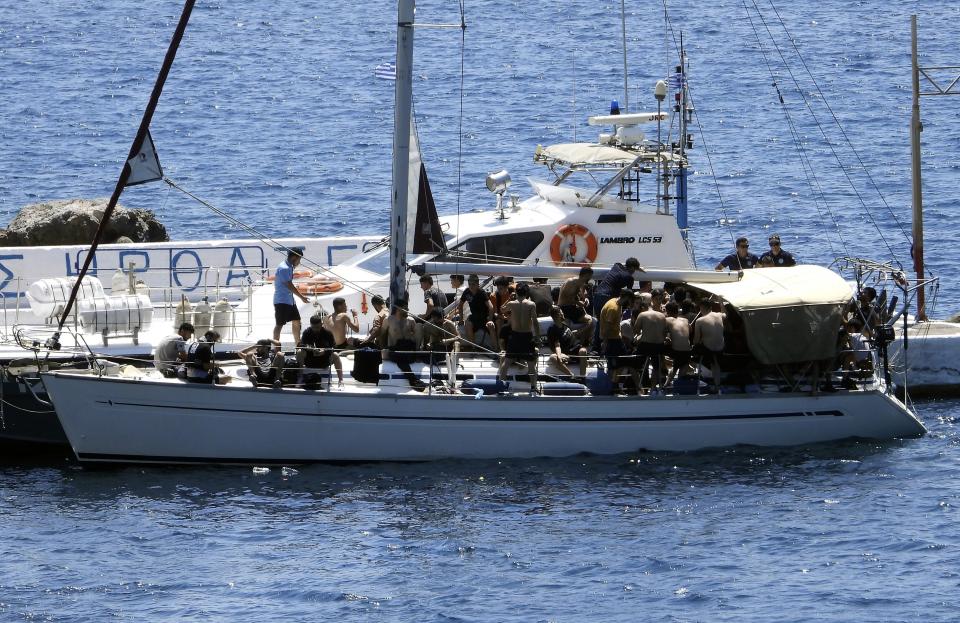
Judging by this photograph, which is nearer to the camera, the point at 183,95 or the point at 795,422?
the point at 795,422

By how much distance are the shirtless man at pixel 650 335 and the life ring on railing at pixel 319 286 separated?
17.5ft

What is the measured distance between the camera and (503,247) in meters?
24.8

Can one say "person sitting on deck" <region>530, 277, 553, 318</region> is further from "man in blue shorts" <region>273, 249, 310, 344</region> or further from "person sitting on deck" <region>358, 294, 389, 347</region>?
"man in blue shorts" <region>273, 249, 310, 344</region>

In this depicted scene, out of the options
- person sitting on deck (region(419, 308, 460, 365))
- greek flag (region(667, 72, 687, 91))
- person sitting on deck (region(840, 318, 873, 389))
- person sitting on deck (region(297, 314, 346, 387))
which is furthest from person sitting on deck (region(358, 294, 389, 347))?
greek flag (region(667, 72, 687, 91))

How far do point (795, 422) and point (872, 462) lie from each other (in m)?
1.25

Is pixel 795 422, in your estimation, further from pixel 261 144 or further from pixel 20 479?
pixel 261 144

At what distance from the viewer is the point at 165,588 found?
17.9m

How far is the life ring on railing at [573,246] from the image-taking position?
25.0 metres

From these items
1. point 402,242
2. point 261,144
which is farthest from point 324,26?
point 402,242

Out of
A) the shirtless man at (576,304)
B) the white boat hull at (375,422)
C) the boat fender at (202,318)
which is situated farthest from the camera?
the boat fender at (202,318)

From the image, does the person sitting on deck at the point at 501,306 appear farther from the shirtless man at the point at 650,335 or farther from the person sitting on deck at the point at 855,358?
the person sitting on deck at the point at 855,358

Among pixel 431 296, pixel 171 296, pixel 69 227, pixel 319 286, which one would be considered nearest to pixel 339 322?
pixel 431 296

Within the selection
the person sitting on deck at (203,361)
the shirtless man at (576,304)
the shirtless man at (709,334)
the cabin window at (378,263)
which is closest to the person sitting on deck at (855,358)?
the shirtless man at (709,334)

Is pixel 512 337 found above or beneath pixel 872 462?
above
